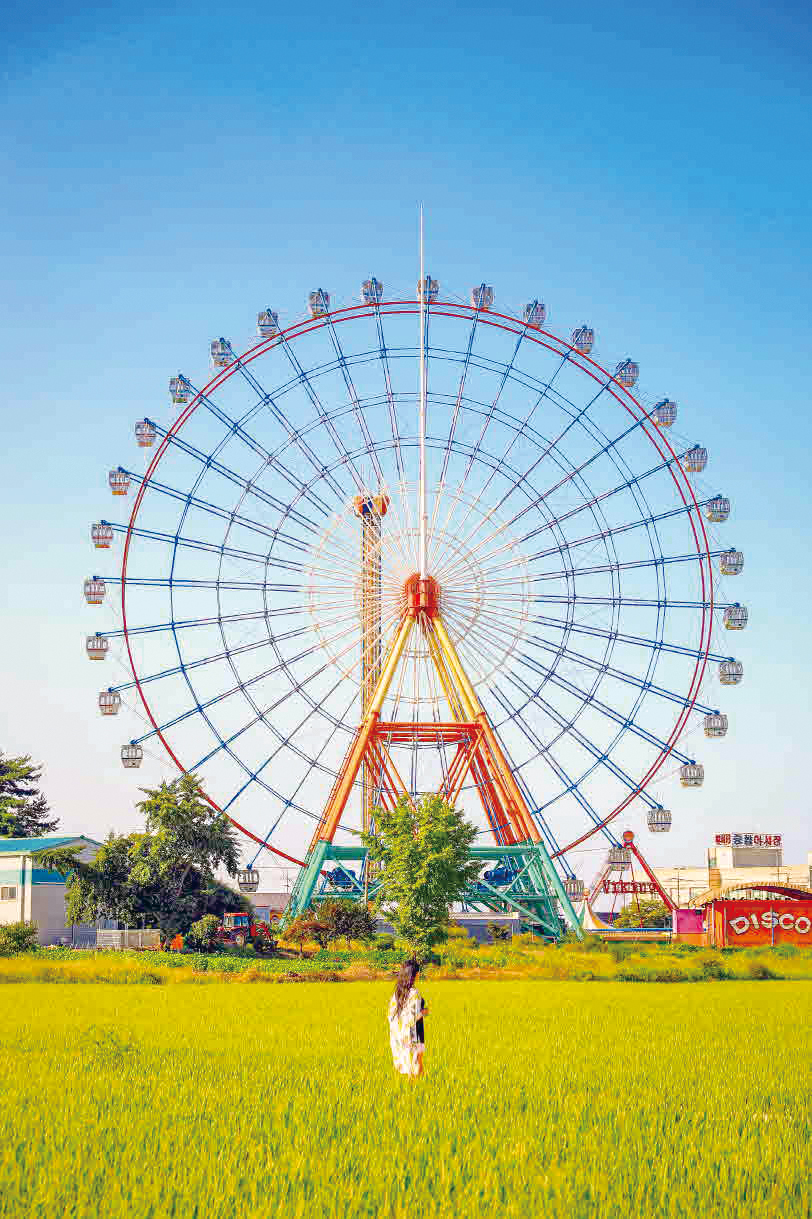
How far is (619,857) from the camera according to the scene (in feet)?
154

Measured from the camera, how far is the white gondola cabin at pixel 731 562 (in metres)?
46.3

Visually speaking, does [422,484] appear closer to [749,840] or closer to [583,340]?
[583,340]

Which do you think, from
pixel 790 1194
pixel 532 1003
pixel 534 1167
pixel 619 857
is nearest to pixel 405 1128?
pixel 534 1167

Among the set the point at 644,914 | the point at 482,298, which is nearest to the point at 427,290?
the point at 482,298

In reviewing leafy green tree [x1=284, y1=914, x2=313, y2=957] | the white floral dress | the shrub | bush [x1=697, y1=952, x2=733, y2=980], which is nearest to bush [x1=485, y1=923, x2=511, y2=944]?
leafy green tree [x1=284, y1=914, x2=313, y2=957]

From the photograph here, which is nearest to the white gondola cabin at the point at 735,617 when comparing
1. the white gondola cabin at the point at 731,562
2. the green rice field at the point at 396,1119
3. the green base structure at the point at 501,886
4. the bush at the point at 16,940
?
the white gondola cabin at the point at 731,562

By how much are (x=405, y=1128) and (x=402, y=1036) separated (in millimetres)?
2113

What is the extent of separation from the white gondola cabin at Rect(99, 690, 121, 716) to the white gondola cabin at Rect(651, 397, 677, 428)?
22581mm

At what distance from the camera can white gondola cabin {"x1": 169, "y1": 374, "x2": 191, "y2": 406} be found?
45719 mm

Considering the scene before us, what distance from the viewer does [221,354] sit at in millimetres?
46062

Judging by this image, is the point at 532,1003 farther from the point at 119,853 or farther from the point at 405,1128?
the point at 119,853

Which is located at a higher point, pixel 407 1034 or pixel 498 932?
pixel 407 1034

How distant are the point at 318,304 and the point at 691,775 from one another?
22.5 m

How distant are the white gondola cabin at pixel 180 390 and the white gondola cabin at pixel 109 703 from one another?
35.9 feet
